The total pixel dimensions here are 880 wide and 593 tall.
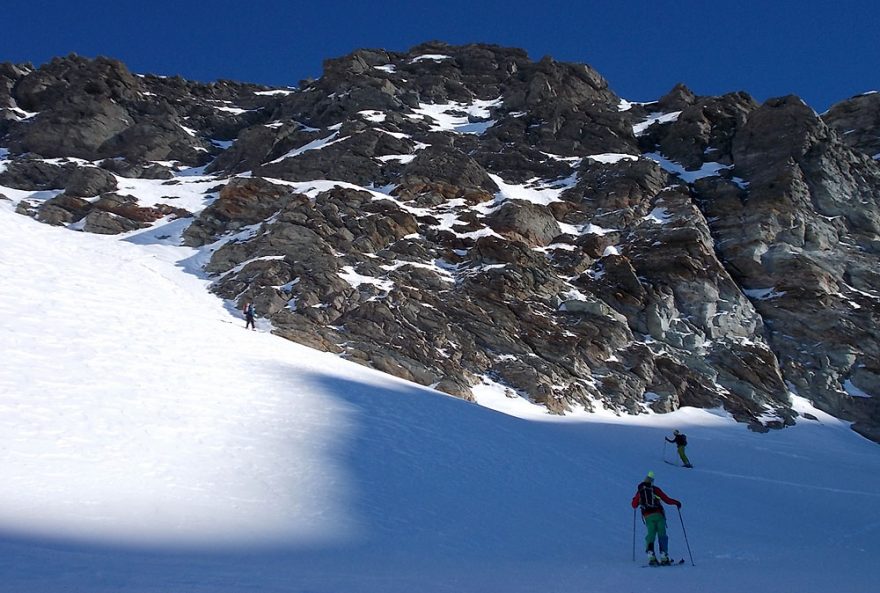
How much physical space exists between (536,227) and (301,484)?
39.5 m

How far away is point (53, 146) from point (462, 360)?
5446cm

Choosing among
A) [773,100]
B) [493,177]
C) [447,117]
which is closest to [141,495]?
[493,177]

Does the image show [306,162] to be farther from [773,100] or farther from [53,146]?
[773,100]

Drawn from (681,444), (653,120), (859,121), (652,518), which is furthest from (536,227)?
(859,121)

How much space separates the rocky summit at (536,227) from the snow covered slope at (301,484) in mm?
11499

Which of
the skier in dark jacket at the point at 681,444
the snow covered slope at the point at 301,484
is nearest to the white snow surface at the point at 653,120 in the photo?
the snow covered slope at the point at 301,484

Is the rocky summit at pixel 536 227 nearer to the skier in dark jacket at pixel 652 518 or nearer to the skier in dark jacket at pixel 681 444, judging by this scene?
the skier in dark jacket at pixel 681 444

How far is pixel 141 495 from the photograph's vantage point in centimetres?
966

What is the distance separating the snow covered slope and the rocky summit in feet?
37.7

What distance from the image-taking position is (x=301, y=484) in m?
11.1

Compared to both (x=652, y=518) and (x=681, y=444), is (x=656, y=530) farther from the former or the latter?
(x=681, y=444)

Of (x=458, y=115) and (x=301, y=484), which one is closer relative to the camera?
(x=301, y=484)

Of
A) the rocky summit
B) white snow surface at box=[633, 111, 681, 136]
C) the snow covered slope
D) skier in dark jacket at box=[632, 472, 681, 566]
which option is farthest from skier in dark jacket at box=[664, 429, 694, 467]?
white snow surface at box=[633, 111, 681, 136]

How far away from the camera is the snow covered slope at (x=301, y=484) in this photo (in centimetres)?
778
